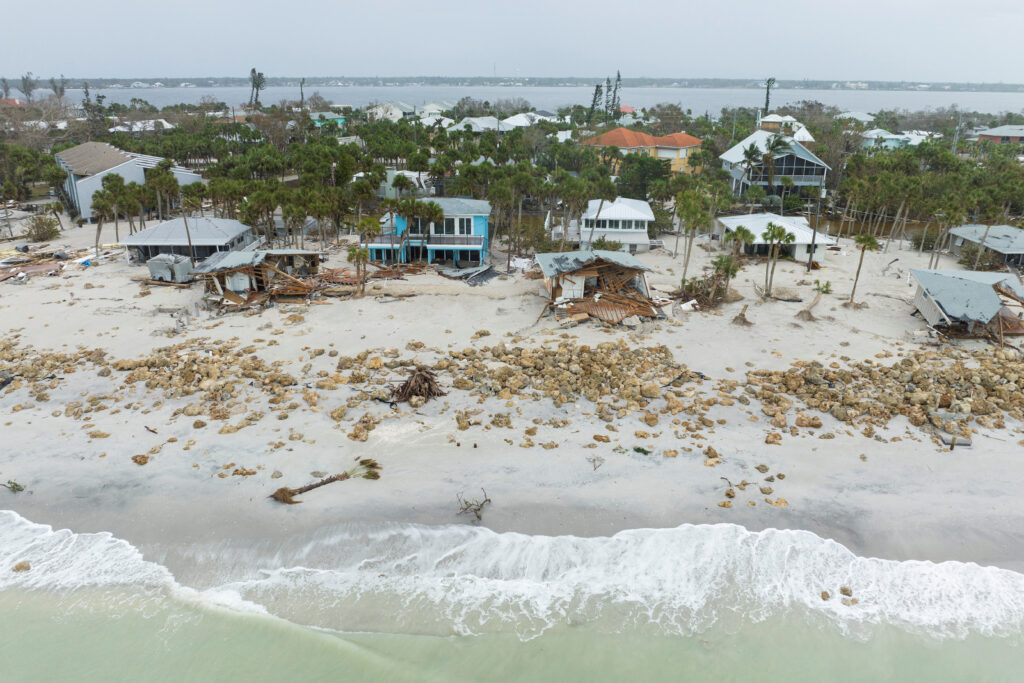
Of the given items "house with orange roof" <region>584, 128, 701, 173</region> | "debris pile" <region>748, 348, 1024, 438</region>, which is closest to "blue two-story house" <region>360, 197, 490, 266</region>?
"debris pile" <region>748, 348, 1024, 438</region>

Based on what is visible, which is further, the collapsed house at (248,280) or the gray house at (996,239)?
the gray house at (996,239)

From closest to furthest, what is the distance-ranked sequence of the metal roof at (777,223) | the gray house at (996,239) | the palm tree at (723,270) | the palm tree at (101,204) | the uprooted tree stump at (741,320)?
the uprooted tree stump at (741,320) < the palm tree at (723,270) < the gray house at (996,239) < the metal roof at (777,223) < the palm tree at (101,204)

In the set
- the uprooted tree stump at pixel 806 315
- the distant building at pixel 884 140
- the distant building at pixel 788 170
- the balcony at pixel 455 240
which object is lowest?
the uprooted tree stump at pixel 806 315

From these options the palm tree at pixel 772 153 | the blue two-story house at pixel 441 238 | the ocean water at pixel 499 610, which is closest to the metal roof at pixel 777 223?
the palm tree at pixel 772 153

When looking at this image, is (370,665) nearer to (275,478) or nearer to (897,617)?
(275,478)

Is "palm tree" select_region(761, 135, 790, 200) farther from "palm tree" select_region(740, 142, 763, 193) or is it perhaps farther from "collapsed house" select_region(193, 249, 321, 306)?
"collapsed house" select_region(193, 249, 321, 306)

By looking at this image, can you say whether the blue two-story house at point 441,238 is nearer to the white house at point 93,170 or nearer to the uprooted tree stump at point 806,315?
the uprooted tree stump at point 806,315
